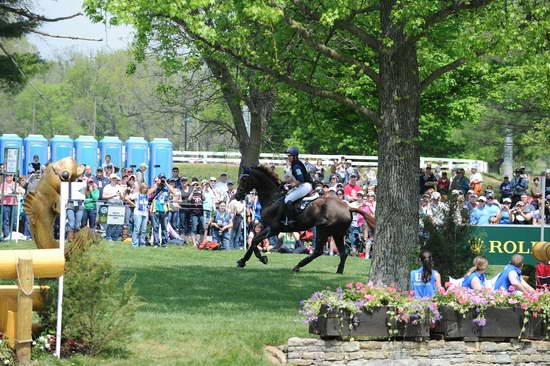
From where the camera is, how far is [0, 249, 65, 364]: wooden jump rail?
32.8 ft

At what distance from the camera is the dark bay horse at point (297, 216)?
2094 cm

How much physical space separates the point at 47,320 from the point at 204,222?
52.5 feet

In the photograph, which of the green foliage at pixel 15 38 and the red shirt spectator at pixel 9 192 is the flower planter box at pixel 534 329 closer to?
the green foliage at pixel 15 38

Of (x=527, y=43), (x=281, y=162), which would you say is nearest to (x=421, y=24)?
(x=527, y=43)

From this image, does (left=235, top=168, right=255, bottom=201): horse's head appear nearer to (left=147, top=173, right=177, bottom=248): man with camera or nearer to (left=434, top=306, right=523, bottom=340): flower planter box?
(left=147, top=173, right=177, bottom=248): man with camera

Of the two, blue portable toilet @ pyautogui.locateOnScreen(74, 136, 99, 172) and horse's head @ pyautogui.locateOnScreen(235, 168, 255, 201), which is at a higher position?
blue portable toilet @ pyautogui.locateOnScreen(74, 136, 99, 172)

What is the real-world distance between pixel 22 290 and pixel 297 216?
1182 cm

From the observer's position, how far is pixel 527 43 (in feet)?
49.8

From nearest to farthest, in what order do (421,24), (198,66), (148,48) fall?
(421,24) < (198,66) < (148,48)

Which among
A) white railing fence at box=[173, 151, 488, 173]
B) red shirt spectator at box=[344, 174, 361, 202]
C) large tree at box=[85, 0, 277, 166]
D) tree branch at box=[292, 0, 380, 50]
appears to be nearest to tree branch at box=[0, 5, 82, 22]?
large tree at box=[85, 0, 277, 166]

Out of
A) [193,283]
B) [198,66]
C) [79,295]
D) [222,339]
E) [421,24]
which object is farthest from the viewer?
[198,66]

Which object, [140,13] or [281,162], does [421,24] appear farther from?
[281,162]

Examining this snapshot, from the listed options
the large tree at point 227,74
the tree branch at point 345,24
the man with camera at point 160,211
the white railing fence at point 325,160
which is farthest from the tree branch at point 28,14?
the white railing fence at point 325,160

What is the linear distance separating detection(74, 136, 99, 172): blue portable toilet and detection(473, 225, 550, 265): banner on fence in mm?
26281
